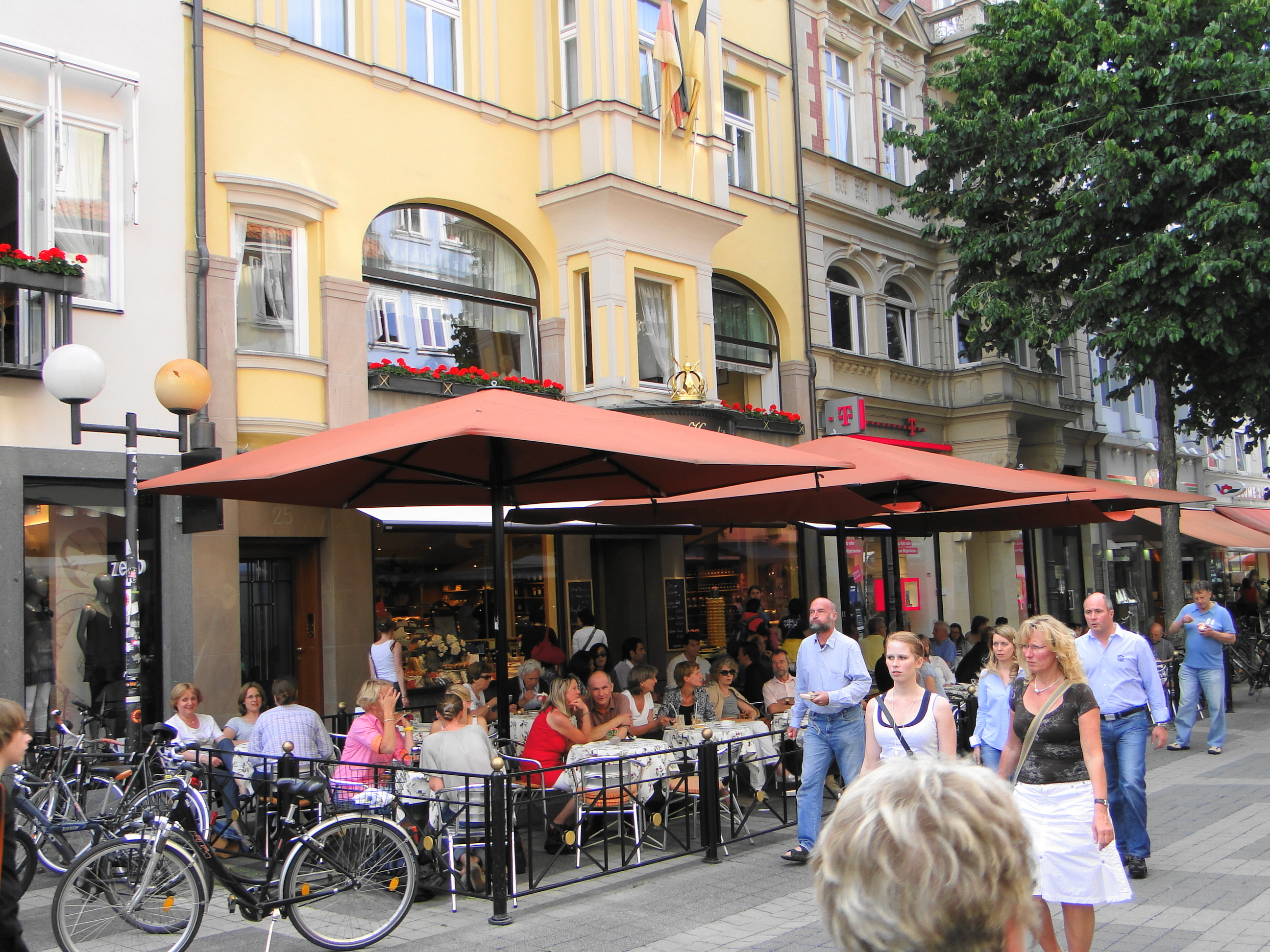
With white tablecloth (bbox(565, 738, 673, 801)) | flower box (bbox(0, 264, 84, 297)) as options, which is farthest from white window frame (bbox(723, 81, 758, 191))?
white tablecloth (bbox(565, 738, 673, 801))

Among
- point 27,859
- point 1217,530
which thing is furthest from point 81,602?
point 1217,530

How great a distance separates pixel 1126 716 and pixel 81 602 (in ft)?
29.5

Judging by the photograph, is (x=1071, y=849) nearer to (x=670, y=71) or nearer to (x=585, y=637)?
(x=585, y=637)

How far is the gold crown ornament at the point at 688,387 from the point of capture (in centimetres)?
1538

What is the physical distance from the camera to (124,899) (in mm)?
5699

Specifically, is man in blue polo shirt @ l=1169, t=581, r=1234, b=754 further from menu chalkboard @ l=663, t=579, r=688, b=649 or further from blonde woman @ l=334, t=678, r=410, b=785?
blonde woman @ l=334, t=678, r=410, b=785

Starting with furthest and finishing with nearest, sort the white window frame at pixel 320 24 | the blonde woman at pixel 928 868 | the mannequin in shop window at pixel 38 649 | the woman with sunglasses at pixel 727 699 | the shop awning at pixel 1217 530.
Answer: the shop awning at pixel 1217 530, the white window frame at pixel 320 24, the mannequin in shop window at pixel 38 649, the woman with sunglasses at pixel 727 699, the blonde woman at pixel 928 868

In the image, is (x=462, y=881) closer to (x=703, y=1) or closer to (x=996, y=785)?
(x=996, y=785)

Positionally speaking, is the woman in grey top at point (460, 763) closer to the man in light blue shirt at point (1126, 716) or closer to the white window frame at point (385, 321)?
the man in light blue shirt at point (1126, 716)

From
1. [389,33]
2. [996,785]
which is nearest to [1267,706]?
[389,33]

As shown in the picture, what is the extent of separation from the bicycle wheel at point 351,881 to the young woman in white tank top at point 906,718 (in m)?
2.59

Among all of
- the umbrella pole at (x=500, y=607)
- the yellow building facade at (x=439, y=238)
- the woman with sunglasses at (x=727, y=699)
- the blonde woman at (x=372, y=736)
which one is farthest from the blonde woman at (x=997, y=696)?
the yellow building facade at (x=439, y=238)

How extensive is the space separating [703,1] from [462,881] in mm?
12505

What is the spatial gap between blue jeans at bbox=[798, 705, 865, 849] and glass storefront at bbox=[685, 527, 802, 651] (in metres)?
9.32
